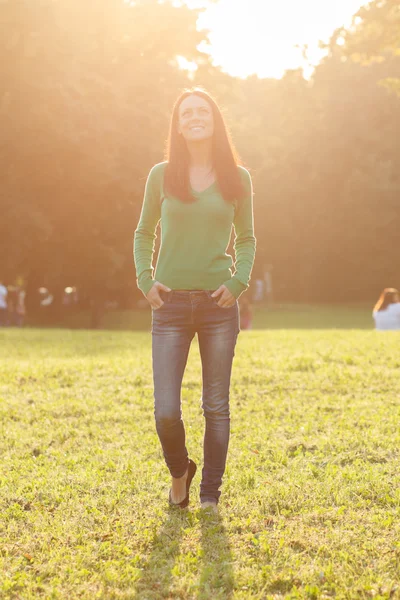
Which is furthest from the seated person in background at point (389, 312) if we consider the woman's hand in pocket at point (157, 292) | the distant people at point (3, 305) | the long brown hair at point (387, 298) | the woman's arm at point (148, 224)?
the woman's hand in pocket at point (157, 292)

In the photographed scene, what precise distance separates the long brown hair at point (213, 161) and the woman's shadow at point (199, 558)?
195cm

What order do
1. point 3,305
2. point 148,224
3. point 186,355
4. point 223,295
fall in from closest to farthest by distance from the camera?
point 223,295
point 186,355
point 148,224
point 3,305

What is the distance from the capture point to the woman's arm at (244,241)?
14.3ft

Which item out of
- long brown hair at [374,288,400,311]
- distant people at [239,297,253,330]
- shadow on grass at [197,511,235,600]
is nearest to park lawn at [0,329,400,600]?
shadow on grass at [197,511,235,600]

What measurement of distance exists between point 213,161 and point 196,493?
2.29 metres

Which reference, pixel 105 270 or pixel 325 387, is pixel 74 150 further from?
pixel 325 387

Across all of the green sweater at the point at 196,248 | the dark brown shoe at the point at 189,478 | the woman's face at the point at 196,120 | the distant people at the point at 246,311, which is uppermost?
the woman's face at the point at 196,120

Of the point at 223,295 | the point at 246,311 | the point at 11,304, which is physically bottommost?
the point at 246,311

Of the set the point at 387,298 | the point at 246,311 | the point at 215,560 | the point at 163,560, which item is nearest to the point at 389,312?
the point at 387,298

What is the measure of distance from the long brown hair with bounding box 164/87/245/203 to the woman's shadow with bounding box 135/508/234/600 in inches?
76.7

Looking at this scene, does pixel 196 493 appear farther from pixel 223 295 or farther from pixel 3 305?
pixel 3 305

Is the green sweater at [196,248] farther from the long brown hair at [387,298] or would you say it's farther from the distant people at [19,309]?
the distant people at [19,309]

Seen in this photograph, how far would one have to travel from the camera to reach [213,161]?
4.48 metres

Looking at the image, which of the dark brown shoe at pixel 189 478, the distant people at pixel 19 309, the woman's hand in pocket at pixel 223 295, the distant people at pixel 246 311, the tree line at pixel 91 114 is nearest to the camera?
the woman's hand in pocket at pixel 223 295
